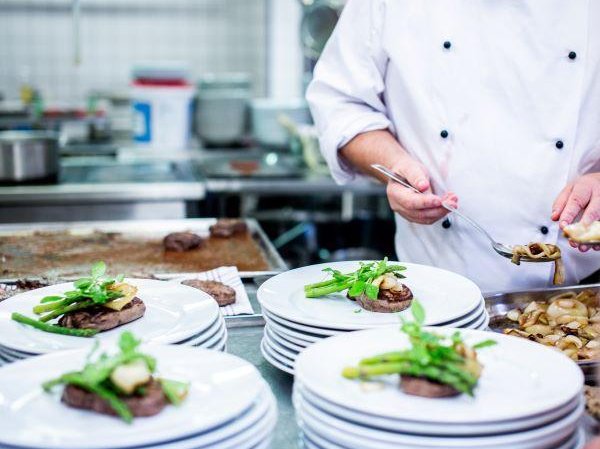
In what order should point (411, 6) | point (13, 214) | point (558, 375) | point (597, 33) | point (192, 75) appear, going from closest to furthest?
point (558, 375)
point (597, 33)
point (411, 6)
point (13, 214)
point (192, 75)

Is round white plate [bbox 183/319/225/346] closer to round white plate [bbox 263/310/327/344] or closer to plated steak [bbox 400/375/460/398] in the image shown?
round white plate [bbox 263/310/327/344]

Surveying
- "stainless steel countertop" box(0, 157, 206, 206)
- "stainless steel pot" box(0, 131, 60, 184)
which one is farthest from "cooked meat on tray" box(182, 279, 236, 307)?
Answer: "stainless steel pot" box(0, 131, 60, 184)

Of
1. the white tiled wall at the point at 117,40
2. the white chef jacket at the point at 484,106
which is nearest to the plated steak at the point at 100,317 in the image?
the white chef jacket at the point at 484,106

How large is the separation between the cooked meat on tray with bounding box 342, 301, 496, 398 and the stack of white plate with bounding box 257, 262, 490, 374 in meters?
0.25

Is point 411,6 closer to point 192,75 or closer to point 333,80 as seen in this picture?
point 333,80

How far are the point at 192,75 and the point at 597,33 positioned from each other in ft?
21.1

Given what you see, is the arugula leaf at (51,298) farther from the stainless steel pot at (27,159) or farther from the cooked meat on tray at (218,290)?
the stainless steel pot at (27,159)

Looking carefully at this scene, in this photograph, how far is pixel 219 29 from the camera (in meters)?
8.29

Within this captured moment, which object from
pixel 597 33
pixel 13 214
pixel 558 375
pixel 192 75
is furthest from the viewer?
pixel 192 75

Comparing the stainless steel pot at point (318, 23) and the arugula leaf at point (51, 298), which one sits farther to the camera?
the stainless steel pot at point (318, 23)

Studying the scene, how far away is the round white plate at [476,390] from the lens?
1.04 m

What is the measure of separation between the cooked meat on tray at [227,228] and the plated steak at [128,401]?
1.73 metres

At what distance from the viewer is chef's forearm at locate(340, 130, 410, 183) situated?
7.37ft

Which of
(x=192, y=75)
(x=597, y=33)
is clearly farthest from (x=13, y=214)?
(x=192, y=75)
